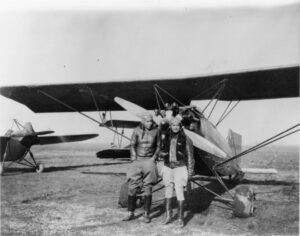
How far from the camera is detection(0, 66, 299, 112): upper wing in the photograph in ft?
19.8

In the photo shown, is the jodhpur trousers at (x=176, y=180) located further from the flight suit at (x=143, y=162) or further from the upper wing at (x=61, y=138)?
the upper wing at (x=61, y=138)

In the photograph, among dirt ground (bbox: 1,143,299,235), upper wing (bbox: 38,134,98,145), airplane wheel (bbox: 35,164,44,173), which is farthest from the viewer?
upper wing (bbox: 38,134,98,145)

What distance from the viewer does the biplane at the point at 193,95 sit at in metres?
5.63

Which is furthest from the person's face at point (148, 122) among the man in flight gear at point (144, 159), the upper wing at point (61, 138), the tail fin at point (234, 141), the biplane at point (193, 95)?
the upper wing at point (61, 138)

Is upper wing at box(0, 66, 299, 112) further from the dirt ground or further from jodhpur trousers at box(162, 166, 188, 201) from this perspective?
the dirt ground

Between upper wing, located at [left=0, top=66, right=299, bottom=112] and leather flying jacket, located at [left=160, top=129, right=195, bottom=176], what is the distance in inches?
61.3

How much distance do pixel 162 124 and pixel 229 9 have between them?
2.55 metres

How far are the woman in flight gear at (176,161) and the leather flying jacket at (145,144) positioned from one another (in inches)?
6.8

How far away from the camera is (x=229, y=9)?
5789 millimetres

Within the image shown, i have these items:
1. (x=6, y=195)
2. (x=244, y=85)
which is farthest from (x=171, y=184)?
(x=6, y=195)

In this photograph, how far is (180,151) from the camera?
484 centimetres

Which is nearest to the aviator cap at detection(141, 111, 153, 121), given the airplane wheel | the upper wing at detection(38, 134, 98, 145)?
the airplane wheel

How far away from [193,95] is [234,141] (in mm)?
2947

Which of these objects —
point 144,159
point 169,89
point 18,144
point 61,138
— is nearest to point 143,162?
point 144,159
